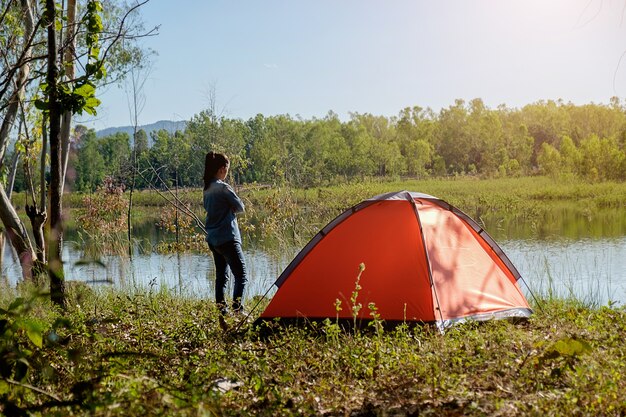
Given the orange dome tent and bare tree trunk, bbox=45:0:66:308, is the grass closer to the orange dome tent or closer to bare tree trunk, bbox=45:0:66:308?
the orange dome tent

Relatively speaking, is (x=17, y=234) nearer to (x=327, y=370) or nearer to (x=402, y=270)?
(x=402, y=270)

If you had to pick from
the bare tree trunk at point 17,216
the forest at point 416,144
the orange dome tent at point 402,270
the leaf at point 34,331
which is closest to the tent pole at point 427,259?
the orange dome tent at point 402,270

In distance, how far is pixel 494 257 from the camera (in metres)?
6.78

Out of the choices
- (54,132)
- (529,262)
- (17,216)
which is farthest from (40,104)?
(529,262)

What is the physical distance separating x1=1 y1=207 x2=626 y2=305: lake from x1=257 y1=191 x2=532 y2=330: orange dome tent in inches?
17.9

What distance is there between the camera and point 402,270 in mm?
6320

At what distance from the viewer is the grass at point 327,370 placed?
2.99 metres

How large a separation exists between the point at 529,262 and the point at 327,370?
30.8 ft

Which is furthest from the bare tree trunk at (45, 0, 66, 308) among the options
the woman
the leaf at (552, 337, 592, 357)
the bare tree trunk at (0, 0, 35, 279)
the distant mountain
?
the distant mountain

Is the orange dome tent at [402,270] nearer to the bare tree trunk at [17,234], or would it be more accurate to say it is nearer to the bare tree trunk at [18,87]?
the bare tree trunk at [17,234]

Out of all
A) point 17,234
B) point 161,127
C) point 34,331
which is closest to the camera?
point 34,331

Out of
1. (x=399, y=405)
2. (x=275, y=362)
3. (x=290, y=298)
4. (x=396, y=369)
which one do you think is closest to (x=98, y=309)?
(x=290, y=298)

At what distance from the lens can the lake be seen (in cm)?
959

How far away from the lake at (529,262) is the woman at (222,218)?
0.47m
